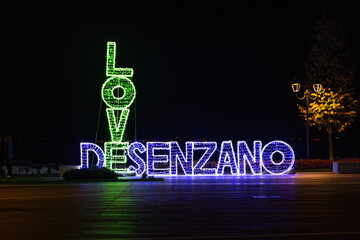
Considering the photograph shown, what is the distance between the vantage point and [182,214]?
38.7ft

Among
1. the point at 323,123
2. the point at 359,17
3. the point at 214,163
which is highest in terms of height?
the point at 359,17

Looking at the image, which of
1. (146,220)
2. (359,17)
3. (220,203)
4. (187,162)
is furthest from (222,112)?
(146,220)

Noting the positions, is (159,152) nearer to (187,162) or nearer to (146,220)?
(187,162)

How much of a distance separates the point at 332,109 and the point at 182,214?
90.0 feet

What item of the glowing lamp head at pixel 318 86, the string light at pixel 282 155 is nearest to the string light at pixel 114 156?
the string light at pixel 282 155

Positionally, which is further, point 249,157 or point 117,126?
point 249,157

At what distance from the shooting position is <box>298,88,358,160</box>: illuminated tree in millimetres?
36844

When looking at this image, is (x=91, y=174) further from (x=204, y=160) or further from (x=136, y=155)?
(x=204, y=160)

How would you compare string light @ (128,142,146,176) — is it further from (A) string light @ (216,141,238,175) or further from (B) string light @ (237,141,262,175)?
(B) string light @ (237,141,262,175)

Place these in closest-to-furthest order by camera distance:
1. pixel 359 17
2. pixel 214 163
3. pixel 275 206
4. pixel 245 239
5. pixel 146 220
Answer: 1. pixel 245 239
2. pixel 146 220
3. pixel 275 206
4. pixel 214 163
5. pixel 359 17

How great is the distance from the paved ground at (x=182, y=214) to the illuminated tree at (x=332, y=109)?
20185 mm

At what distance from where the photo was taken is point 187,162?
29.0 m

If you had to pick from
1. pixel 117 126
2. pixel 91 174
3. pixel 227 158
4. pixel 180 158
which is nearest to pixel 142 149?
pixel 117 126

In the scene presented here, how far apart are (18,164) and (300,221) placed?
89.0ft
